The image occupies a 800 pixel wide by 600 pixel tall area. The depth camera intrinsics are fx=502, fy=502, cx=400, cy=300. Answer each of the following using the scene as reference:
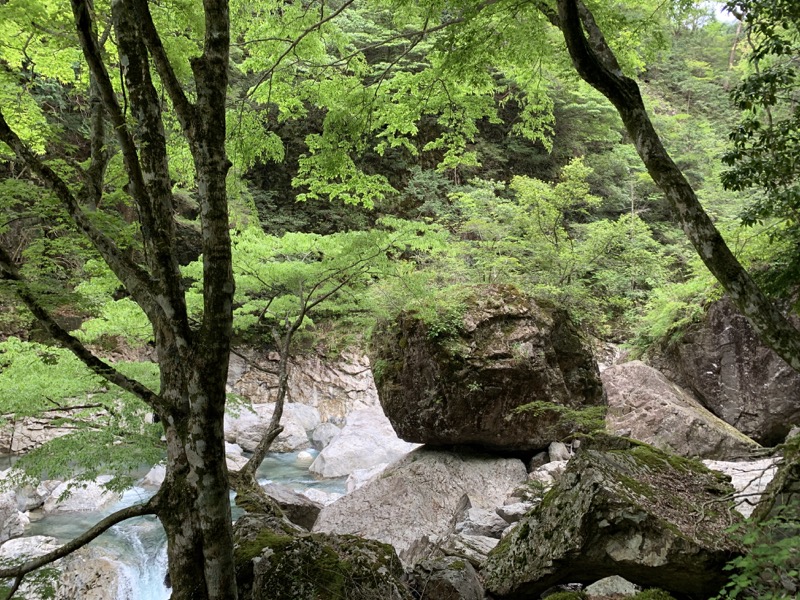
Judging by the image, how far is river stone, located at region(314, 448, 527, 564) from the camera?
761 centimetres

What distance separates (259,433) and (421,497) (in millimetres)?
7346

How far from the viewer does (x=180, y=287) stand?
3.41 meters

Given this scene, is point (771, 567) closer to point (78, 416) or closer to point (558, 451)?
point (558, 451)

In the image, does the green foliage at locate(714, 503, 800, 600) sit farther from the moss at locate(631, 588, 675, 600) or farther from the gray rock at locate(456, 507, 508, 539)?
the gray rock at locate(456, 507, 508, 539)

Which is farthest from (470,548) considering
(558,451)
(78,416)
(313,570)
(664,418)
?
(664,418)

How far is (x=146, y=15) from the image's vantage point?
3.19 m

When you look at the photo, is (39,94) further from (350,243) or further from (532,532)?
(532,532)

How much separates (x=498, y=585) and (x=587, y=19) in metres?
4.35

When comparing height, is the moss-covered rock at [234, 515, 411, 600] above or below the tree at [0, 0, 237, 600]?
below

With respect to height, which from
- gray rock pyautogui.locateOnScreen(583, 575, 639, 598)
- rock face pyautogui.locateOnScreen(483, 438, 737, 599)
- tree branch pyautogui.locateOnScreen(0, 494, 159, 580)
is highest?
tree branch pyautogui.locateOnScreen(0, 494, 159, 580)

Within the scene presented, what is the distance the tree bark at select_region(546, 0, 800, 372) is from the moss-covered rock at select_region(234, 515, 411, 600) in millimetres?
3134

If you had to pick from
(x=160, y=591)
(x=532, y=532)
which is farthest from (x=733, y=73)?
(x=160, y=591)

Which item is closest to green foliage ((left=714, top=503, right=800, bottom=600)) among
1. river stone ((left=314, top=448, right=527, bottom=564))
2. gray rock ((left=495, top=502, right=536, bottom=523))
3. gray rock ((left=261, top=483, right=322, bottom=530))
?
gray rock ((left=495, top=502, right=536, bottom=523))

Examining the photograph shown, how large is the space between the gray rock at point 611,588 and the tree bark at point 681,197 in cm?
216
